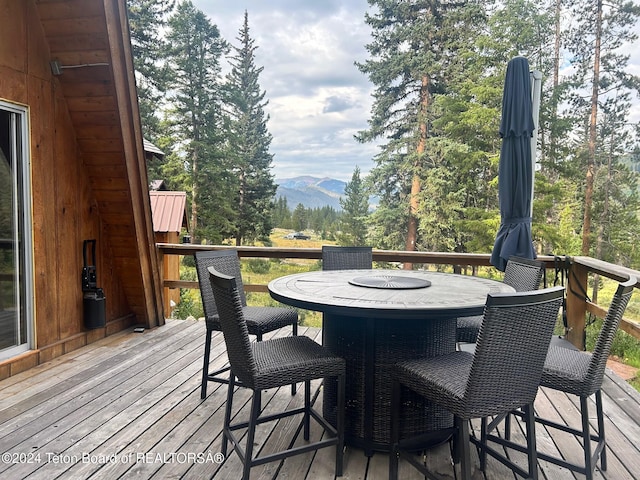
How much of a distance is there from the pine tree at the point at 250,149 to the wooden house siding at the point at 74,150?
1300 cm

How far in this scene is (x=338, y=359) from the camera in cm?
219

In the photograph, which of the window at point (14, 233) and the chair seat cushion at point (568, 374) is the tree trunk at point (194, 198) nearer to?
the window at point (14, 233)

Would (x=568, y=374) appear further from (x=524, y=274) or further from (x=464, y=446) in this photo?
(x=524, y=274)

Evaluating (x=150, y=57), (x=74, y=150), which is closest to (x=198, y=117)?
(x=150, y=57)

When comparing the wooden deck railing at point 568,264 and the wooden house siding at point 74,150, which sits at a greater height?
the wooden house siding at point 74,150

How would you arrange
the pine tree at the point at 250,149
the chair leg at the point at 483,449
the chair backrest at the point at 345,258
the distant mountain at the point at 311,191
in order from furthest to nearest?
the distant mountain at the point at 311,191 → the pine tree at the point at 250,149 → the chair backrest at the point at 345,258 → the chair leg at the point at 483,449

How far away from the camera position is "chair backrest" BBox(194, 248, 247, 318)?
3.03 m

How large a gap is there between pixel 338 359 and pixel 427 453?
732mm

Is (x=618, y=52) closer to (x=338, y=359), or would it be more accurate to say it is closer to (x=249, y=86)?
(x=249, y=86)

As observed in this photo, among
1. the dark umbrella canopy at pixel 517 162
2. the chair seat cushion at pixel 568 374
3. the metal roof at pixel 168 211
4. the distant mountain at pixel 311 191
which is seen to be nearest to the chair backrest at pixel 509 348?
the chair seat cushion at pixel 568 374

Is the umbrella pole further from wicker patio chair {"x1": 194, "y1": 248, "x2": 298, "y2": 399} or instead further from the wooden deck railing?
wicker patio chair {"x1": 194, "y1": 248, "x2": 298, "y2": 399}

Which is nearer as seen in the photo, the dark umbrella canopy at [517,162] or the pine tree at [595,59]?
the dark umbrella canopy at [517,162]

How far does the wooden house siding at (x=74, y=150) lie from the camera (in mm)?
3408

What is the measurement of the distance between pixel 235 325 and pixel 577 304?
340 centimetres
